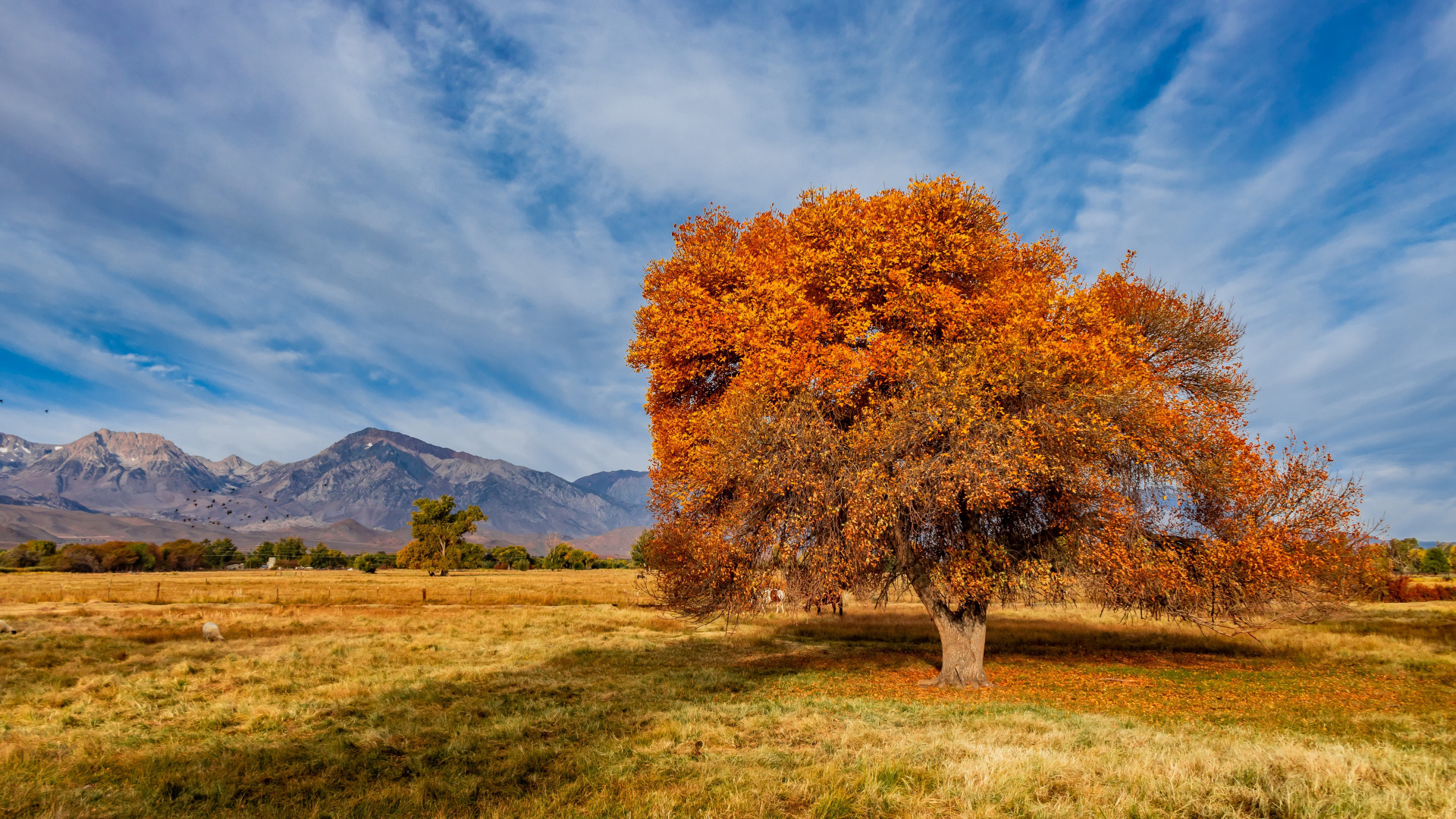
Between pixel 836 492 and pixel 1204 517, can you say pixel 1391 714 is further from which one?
pixel 836 492

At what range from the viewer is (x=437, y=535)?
354 ft

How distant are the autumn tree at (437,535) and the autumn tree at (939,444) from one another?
9659 centimetres

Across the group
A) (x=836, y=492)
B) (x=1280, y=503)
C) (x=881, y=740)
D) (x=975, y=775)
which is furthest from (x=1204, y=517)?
(x=975, y=775)

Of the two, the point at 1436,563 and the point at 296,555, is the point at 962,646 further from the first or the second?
the point at 296,555

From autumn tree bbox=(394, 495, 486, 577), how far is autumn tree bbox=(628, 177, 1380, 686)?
317ft

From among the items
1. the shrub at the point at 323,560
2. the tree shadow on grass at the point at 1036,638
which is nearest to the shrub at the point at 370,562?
the shrub at the point at 323,560

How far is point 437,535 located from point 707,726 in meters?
109

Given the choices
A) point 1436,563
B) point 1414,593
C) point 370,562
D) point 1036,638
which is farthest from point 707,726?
point 1436,563

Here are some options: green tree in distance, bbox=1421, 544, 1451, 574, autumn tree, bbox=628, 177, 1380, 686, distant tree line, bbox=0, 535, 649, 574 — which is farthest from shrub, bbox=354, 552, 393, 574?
green tree in distance, bbox=1421, 544, 1451, 574

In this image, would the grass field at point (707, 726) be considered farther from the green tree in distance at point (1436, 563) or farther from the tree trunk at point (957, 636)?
the green tree in distance at point (1436, 563)

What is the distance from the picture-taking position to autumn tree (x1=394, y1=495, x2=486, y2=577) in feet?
348

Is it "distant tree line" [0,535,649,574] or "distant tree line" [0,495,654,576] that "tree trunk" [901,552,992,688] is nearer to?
"distant tree line" [0,535,649,574]

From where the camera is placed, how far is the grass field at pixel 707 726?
7004 millimetres

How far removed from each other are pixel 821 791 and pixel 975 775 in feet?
6.01
